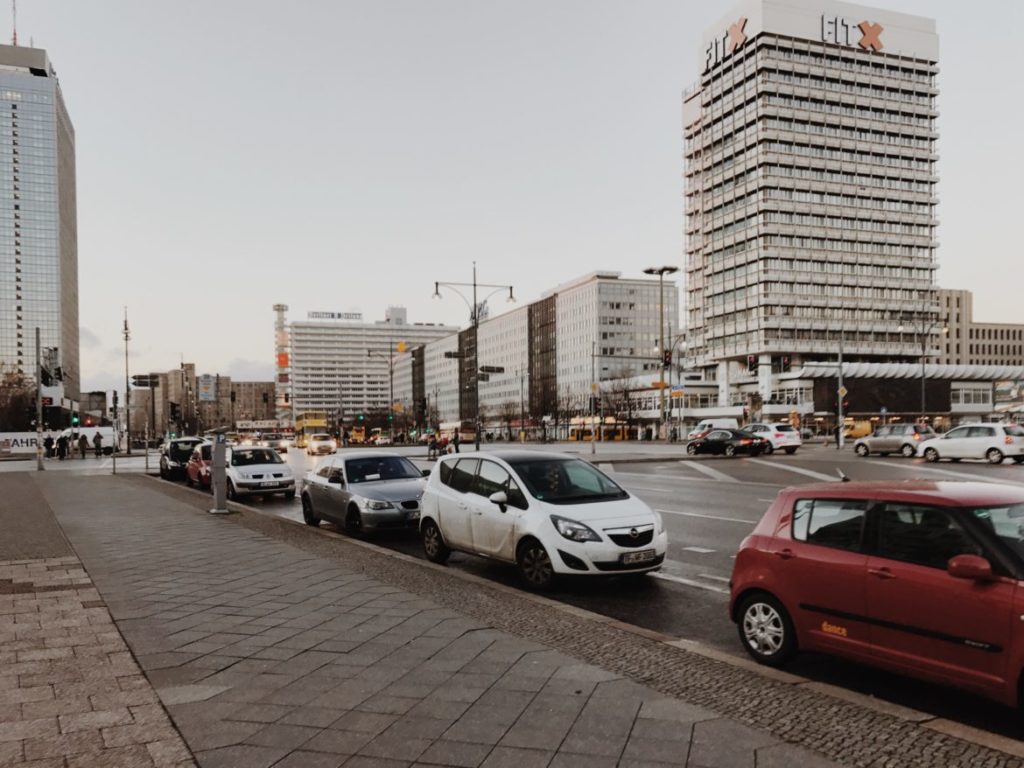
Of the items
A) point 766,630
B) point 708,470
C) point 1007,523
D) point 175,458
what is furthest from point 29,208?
point 1007,523

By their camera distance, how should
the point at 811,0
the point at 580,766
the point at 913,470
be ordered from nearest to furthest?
the point at 580,766 < the point at 913,470 < the point at 811,0

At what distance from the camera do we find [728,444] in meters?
37.5

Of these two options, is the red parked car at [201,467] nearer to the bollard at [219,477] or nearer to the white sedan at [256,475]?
the white sedan at [256,475]

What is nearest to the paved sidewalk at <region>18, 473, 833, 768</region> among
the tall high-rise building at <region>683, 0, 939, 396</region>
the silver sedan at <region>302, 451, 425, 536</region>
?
the silver sedan at <region>302, 451, 425, 536</region>

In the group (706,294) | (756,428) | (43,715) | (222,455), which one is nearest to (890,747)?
(43,715)

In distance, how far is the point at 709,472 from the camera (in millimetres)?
26422

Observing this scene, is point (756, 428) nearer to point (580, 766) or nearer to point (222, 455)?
point (222, 455)

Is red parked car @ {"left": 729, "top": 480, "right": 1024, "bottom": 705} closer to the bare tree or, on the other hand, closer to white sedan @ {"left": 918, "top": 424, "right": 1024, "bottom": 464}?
white sedan @ {"left": 918, "top": 424, "right": 1024, "bottom": 464}

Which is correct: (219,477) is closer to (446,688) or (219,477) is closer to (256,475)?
(256,475)

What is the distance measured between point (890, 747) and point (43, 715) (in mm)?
4895

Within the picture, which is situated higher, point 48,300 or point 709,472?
point 48,300

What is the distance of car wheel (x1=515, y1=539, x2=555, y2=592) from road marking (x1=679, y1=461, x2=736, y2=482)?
15.4 m

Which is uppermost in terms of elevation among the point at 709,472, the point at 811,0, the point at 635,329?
the point at 811,0

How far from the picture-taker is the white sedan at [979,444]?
2869 centimetres
